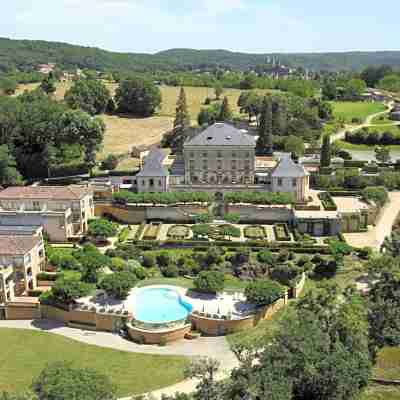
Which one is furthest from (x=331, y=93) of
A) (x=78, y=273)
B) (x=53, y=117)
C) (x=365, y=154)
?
(x=78, y=273)

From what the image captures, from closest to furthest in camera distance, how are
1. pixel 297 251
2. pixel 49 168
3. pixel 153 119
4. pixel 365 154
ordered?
pixel 297 251, pixel 49 168, pixel 365 154, pixel 153 119

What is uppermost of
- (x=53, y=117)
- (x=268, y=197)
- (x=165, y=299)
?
(x=53, y=117)

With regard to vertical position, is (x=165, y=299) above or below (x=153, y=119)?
below

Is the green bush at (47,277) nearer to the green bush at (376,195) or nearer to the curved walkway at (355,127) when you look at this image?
the green bush at (376,195)

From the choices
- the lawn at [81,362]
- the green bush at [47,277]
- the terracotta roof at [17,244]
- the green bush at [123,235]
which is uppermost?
the terracotta roof at [17,244]

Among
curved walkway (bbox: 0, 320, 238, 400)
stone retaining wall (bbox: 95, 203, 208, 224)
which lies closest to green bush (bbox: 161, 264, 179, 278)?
curved walkway (bbox: 0, 320, 238, 400)

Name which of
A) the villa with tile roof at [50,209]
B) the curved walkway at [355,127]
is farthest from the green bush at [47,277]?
the curved walkway at [355,127]

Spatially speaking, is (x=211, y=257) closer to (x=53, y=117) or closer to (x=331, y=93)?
(x=53, y=117)
